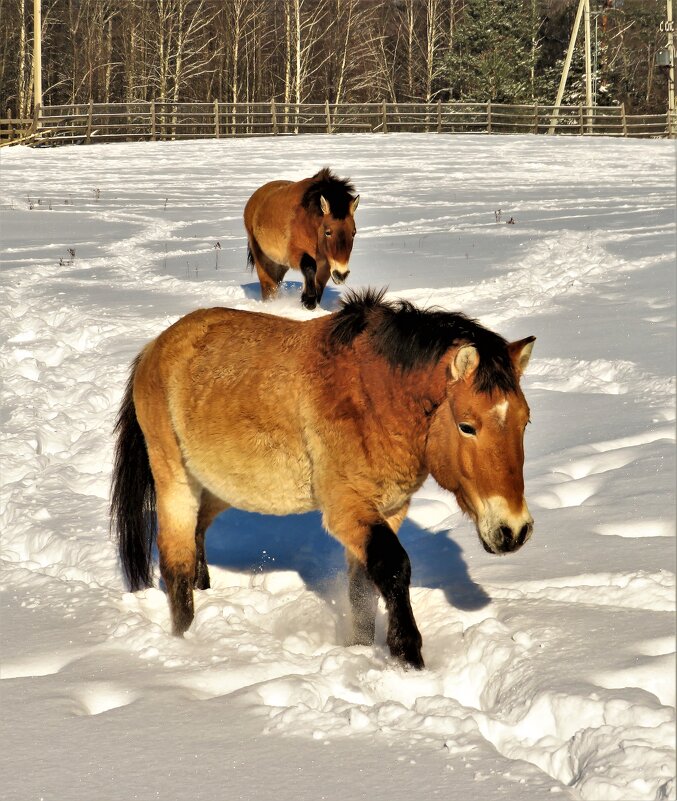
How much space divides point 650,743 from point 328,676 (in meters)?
1.19

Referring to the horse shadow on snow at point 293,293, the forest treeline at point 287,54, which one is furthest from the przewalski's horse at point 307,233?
the forest treeline at point 287,54

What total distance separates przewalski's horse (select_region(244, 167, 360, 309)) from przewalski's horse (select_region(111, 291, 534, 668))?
5633 millimetres

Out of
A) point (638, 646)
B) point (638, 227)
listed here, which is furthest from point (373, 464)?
point (638, 227)

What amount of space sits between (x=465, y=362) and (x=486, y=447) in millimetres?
313

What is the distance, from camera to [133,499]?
4855mm

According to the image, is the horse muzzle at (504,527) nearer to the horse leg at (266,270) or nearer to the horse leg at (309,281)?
the horse leg at (309,281)

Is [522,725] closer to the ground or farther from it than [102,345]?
closer to the ground

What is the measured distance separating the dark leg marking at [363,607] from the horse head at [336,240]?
641 centimetres

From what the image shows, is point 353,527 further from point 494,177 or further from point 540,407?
point 494,177

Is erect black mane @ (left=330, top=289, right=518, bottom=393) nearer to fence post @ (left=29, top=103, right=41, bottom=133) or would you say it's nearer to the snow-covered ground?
the snow-covered ground

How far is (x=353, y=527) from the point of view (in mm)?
3764

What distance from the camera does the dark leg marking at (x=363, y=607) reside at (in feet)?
13.1

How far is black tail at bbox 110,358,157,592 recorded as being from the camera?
15.6ft

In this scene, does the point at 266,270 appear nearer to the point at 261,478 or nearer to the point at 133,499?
the point at 133,499
